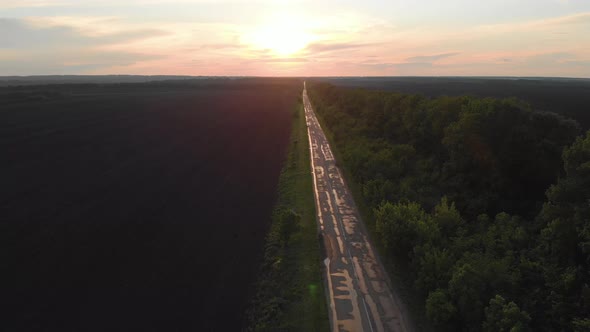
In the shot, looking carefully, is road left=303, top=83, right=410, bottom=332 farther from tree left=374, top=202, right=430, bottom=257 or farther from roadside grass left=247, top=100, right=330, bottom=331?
tree left=374, top=202, right=430, bottom=257

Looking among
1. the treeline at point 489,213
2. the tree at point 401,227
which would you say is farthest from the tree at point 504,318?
the tree at point 401,227

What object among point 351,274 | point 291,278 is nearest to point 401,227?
point 351,274

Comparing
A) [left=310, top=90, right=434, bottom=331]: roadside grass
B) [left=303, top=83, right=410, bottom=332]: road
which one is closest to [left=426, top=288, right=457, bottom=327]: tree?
[left=310, top=90, right=434, bottom=331]: roadside grass

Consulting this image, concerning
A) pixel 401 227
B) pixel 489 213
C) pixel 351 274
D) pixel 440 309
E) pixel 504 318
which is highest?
pixel 401 227

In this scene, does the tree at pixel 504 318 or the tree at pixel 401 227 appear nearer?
the tree at pixel 504 318

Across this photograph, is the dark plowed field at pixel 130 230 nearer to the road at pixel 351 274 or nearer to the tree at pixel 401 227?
the road at pixel 351 274

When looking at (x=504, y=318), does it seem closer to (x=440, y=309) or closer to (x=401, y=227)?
(x=440, y=309)

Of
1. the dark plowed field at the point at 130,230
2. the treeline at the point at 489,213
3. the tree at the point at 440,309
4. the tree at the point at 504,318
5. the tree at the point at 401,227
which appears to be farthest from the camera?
the tree at the point at 401,227

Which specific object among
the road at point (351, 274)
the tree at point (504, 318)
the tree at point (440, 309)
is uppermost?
the tree at point (504, 318)
